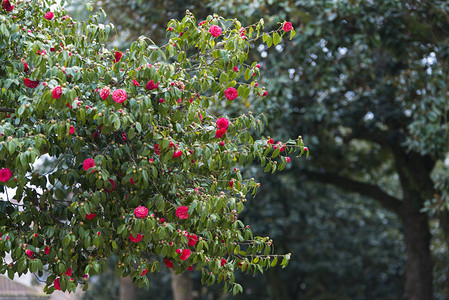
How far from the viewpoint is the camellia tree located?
3498 mm

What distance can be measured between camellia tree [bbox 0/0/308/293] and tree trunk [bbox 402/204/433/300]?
270 inches

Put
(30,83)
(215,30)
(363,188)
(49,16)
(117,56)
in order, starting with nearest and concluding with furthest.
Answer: (30,83)
(215,30)
(117,56)
(49,16)
(363,188)

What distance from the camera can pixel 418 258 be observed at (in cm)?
1024

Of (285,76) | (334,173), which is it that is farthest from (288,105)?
(334,173)

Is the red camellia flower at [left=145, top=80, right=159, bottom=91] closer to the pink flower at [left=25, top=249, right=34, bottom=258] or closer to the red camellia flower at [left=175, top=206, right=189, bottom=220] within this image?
the red camellia flower at [left=175, top=206, right=189, bottom=220]

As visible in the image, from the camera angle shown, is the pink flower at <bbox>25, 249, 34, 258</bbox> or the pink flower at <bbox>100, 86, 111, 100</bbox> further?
the pink flower at <bbox>25, 249, 34, 258</bbox>

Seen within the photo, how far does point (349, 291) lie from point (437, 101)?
25.2 ft

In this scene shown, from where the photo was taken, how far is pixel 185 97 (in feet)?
12.7

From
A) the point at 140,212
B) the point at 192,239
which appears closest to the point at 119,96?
the point at 140,212

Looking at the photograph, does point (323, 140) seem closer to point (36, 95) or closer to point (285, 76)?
point (285, 76)

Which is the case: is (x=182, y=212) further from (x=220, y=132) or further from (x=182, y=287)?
(x=182, y=287)

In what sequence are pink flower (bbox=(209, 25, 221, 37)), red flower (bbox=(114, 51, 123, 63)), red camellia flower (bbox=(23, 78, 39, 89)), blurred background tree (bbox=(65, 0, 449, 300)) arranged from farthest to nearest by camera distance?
blurred background tree (bbox=(65, 0, 449, 300)) < red flower (bbox=(114, 51, 123, 63)) < pink flower (bbox=(209, 25, 221, 37)) < red camellia flower (bbox=(23, 78, 39, 89))

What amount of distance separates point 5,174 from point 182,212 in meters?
1.10

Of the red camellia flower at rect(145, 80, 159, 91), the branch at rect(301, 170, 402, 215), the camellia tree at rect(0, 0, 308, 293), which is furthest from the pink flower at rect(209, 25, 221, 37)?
the branch at rect(301, 170, 402, 215)
